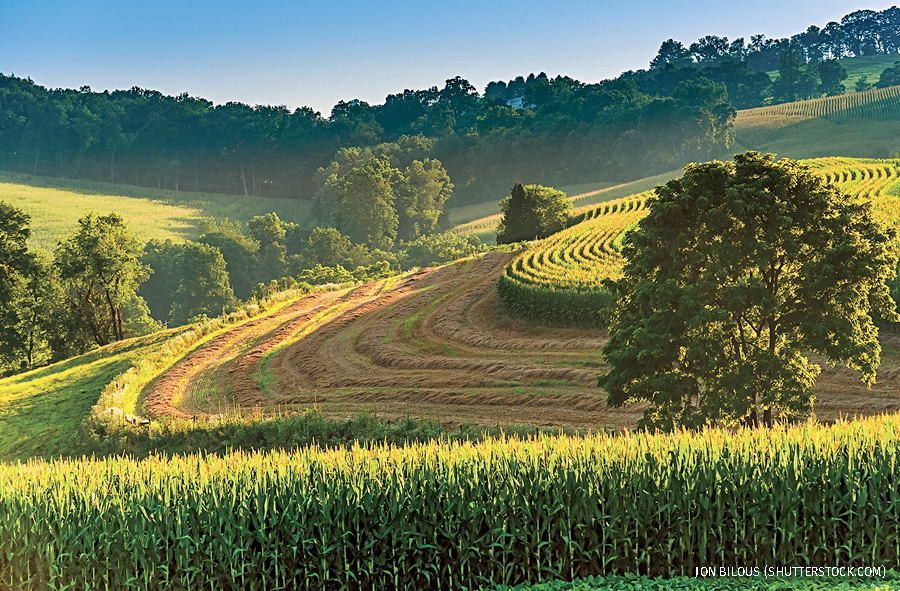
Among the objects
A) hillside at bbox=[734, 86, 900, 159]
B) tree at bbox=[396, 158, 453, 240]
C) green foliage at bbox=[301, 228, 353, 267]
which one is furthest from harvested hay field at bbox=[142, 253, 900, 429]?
hillside at bbox=[734, 86, 900, 159]

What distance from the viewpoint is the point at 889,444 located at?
10.3 meters

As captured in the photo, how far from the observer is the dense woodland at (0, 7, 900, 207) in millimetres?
125000

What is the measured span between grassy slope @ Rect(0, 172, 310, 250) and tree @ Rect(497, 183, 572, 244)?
7415 cm

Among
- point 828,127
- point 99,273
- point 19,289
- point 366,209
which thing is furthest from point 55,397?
point 828,127

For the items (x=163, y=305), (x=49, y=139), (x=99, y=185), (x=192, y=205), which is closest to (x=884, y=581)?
(x=163, y=305)

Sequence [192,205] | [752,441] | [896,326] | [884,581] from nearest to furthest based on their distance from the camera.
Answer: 1. [884,581]
2. [752,441]
3. [896,326]
4. [192,205]

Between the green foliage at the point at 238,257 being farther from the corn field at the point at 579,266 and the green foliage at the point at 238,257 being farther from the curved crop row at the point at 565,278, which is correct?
the curved crop row at the point at 565,278

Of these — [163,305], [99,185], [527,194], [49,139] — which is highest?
[49,139]

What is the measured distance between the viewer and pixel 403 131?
543ft

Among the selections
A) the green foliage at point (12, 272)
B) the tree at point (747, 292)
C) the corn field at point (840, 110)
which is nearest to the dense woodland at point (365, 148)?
the corn field at point (840, 110)

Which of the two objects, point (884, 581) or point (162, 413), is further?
point (162, 413)

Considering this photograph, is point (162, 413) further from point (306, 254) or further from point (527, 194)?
point (306, 254)

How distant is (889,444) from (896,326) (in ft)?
54.5

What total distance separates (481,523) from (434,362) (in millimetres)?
19869
